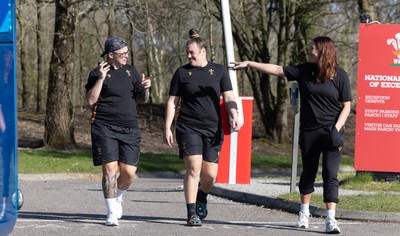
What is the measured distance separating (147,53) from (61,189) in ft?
91.0

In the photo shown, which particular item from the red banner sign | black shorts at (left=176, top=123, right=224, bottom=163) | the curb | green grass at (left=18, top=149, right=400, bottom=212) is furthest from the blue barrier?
the red banner sign

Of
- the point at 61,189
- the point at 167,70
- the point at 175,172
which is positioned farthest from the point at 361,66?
the point at 167,70

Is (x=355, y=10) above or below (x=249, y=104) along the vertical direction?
above

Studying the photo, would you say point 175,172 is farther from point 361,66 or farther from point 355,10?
point 355,10

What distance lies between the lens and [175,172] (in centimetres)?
2612

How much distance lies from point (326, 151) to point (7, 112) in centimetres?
443

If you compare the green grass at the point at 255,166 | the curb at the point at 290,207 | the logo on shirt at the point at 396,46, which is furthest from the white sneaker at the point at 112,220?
the logo on shirt at the point at 396,46

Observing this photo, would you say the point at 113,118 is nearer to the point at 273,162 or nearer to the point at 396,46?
the point at 396,46

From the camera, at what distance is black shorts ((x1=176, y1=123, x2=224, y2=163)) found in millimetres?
10945

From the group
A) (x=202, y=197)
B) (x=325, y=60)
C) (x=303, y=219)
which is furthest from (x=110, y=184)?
(x=325, y=60)

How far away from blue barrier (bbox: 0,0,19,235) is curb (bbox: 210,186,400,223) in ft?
19.3

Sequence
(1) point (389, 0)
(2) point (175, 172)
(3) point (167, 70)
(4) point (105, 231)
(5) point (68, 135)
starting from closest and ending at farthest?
(4) point (105, 231) < (2) point (175, 172) < (5) point (68, 135) < (1) point (389, 0) < (3) point (167, 70)

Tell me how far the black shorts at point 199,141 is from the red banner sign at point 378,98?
601cm

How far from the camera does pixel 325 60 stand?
1062cm
